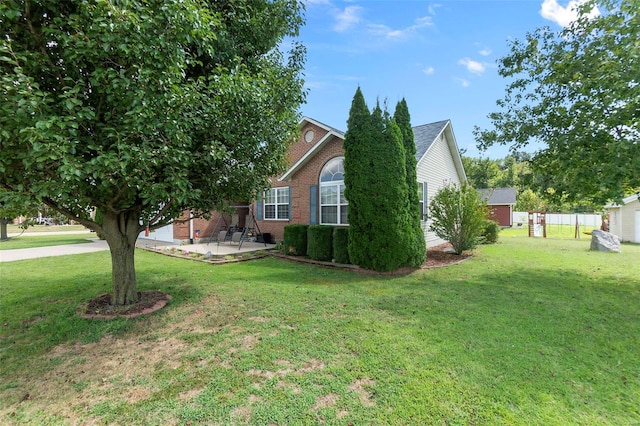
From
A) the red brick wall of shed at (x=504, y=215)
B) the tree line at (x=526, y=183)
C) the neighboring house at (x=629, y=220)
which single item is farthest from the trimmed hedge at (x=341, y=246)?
the red brick wall of shed at (x=504, y=215)

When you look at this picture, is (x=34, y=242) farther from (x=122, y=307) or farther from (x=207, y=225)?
(x=122, y=307)

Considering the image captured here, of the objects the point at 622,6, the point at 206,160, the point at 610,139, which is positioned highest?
the point at 622,6

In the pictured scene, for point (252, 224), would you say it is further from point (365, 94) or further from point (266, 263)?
point (365, 94)

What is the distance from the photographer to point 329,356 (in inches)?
134

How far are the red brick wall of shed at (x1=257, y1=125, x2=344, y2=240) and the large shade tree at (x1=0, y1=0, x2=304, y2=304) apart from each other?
694cm

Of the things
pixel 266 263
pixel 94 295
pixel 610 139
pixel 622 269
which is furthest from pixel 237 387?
pixel 622 269

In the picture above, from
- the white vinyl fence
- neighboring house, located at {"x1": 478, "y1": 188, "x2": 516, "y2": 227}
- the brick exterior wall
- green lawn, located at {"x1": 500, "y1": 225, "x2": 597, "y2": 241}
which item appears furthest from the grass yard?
the white vinyl fence

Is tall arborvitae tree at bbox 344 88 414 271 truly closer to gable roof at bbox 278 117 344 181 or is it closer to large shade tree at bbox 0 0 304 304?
gable roof at bbox 278 117 344 181

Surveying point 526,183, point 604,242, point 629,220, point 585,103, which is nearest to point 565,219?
point 629,220

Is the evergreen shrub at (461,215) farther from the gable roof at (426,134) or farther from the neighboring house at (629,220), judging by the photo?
the neighboring house at (629,220)

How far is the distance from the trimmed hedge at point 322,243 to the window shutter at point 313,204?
2.70 metres

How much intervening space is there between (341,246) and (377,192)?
2.09 metres

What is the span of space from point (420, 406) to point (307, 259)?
7.43 meters

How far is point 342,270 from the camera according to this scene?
844 centimetres
